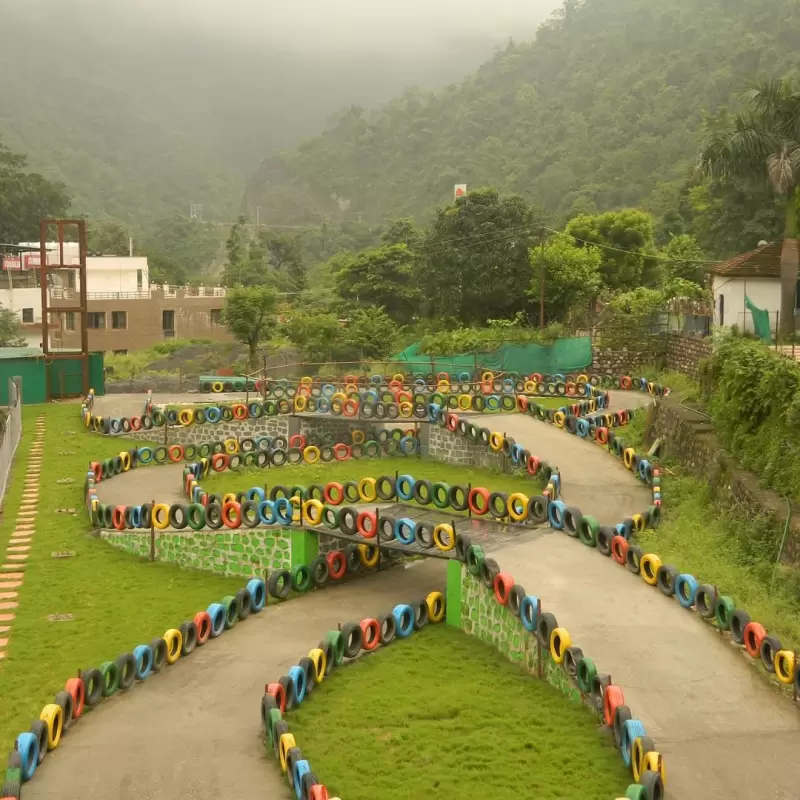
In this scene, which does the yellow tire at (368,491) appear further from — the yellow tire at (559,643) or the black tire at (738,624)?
the black tire at (738,624)

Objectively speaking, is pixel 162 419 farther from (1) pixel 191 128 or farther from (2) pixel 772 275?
(1) pixel 191 128

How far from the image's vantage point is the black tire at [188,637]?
14458 millimetres

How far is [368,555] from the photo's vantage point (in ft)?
59.5

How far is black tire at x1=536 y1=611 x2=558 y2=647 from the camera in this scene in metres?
13.0

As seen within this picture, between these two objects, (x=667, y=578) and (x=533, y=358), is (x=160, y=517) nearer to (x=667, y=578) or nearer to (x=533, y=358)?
(x=667, y=578)

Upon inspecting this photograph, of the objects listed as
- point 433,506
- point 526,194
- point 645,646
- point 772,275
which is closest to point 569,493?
point 433,506

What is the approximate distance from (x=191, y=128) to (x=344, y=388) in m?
146

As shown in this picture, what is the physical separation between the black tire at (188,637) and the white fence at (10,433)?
35.2 ft

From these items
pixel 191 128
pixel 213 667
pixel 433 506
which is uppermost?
pixel 191 128

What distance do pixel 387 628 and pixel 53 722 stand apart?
4722 mm

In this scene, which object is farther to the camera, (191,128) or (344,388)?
(191,128)

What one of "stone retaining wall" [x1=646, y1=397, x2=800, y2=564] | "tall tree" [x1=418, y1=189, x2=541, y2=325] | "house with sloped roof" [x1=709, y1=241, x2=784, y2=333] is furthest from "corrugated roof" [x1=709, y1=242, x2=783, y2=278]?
"tall tree" [x1=418, y1=189, x2=541, y2=325]

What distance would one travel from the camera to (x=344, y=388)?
105 ft

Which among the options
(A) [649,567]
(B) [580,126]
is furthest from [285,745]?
(B) [580,126]
